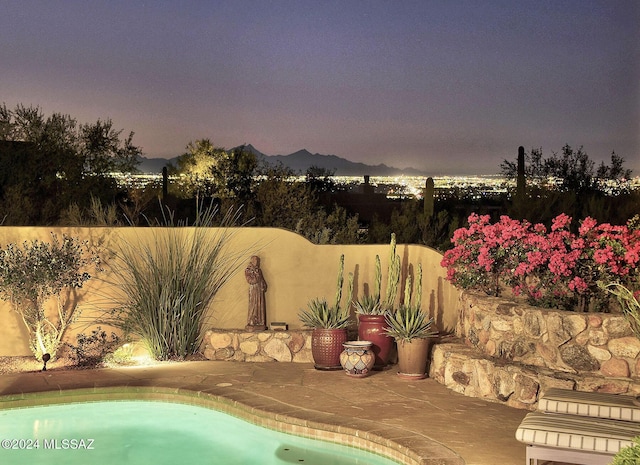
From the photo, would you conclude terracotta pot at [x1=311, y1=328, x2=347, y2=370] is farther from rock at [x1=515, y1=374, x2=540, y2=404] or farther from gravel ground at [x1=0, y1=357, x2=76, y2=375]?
gravel ground at [x1=0, y1=357, x2=76, y2=375]

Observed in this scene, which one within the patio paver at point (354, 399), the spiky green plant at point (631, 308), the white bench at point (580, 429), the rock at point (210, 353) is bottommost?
the patio paver at point (354, 399)

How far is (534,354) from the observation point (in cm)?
739

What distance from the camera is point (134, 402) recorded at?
7898 millimetres

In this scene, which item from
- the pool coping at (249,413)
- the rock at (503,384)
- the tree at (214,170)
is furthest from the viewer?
the tree at (214,170)

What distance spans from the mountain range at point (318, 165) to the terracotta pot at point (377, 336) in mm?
14076

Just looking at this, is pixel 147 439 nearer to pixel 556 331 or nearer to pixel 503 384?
pixel 503 384

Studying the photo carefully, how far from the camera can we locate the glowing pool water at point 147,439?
658 centimetres

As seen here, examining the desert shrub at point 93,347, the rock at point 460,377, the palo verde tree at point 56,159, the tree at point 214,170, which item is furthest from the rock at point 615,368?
the tree at point 214,170

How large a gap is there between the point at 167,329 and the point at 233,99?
40.7 ft

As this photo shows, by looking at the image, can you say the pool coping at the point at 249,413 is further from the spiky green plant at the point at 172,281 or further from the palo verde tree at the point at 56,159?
the palo verde tree at the point at 56,159

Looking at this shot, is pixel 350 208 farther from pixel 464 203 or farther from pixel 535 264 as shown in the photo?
pixel 535 264

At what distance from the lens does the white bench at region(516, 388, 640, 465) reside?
500 centimetres

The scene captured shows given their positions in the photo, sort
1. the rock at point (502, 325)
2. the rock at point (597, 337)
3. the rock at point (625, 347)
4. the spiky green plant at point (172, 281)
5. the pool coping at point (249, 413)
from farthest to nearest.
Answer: the spiky green plant at point (172, 281), the rock at point (502, 325), the rock at point (597, 337), the rock at point (625, 347), the pool coping at point (249, 413)

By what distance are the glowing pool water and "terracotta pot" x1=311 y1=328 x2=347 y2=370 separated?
5.22ft
